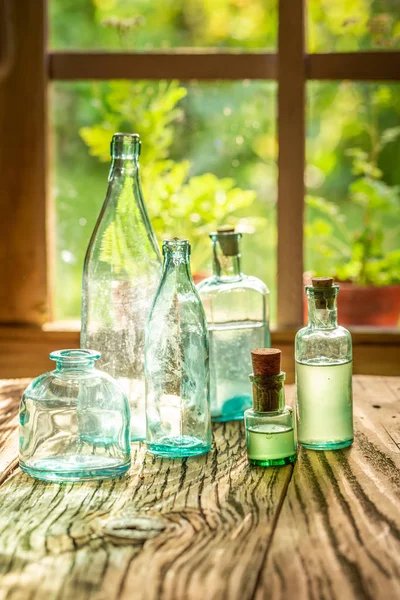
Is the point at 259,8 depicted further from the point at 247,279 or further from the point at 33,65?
the point at 247,279

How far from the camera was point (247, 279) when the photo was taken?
4.63 ft

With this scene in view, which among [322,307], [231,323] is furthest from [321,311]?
[231,323]

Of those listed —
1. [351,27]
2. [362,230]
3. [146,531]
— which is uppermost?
[351,27]

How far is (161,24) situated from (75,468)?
2.01 meters

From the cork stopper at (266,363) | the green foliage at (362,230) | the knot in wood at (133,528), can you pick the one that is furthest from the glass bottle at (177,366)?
the green foliage at (362,230)

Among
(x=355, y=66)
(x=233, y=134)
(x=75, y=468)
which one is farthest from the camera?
(x=233, y=134)

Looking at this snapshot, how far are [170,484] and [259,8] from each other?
2.03 metres

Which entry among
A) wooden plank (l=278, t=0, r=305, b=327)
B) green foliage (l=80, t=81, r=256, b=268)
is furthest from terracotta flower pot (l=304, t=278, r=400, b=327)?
green foliage (l=80, t=81, r=256, b=268)

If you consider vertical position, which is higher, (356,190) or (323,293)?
(356,190)

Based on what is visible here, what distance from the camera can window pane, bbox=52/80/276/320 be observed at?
9.21 feet

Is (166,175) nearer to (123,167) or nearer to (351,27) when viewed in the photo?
(351,27)

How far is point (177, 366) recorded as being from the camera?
1206 millimetres

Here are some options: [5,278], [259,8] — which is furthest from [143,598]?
[259,8]

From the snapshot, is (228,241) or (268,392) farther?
(228,241)
